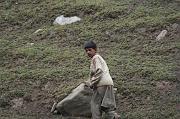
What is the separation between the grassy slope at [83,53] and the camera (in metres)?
8.05

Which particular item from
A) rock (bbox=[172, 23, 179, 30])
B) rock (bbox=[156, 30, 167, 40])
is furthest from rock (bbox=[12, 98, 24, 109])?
rock (bbox=[172, 23, 179, 30])

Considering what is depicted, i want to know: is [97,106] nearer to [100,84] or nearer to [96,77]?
[100,84]

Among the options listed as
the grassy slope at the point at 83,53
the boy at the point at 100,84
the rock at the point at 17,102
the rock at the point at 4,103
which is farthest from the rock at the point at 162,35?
the rock at the point at 4,103

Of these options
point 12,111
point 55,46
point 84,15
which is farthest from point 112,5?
point 12,111

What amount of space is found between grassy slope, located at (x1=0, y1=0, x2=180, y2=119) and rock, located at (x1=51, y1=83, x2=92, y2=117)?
0.43 m

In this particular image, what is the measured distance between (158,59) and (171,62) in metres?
0.33

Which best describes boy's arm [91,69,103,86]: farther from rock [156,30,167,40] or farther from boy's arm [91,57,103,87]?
rock [156,30,167,40]

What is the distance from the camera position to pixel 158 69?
8711 millimetres

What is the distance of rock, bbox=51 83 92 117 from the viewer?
757 cm

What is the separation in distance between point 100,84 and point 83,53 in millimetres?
3647

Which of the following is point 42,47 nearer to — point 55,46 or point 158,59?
point 55,46

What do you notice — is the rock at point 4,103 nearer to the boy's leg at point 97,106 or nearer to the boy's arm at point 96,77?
the boy's leg at point 97,106

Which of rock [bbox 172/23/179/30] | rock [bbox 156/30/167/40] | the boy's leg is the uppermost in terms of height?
the boy's leg

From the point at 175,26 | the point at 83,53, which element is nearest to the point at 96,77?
the point at 83,53
